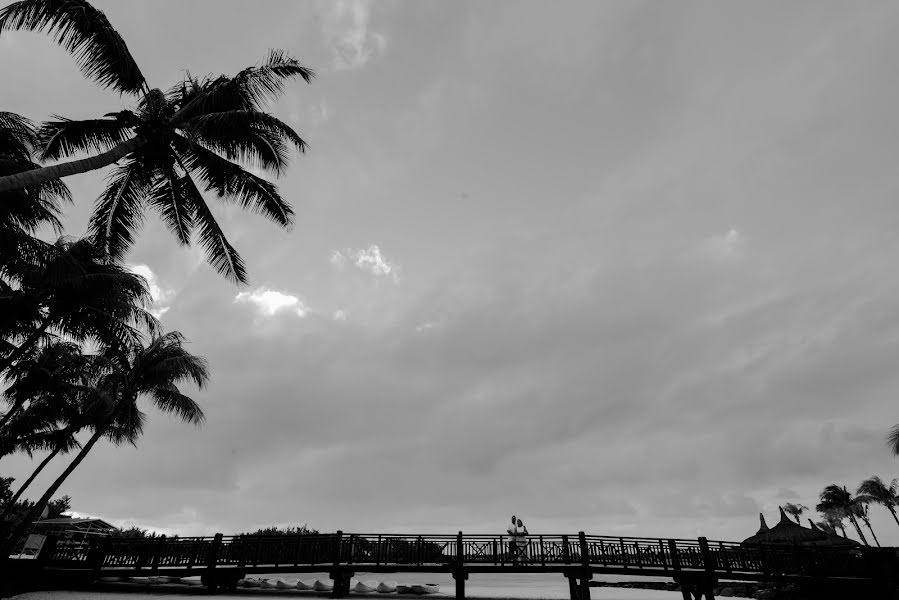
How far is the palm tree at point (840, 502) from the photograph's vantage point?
206ft

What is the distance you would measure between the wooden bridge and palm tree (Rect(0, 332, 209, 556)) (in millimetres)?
4682

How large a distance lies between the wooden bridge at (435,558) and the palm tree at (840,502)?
60.3 metres

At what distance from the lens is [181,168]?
41.1ft

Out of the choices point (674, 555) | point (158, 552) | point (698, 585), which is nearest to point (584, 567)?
point (674, 555)

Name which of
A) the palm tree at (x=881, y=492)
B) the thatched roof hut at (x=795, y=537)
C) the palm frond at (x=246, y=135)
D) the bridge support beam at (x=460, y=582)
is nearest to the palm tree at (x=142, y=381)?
the palm frond at (x=246, y=135)

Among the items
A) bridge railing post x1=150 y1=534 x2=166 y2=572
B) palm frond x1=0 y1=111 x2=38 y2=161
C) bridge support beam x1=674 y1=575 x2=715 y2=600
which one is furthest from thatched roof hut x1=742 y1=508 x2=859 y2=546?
palm frond x1=0 y1=111 x2=38 y2=161

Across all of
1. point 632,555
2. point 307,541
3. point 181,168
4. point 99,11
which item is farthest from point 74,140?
point 632,555

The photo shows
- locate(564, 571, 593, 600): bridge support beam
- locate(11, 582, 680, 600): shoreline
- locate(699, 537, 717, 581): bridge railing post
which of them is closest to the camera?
locate(11, 582, 680, 600): shoreline

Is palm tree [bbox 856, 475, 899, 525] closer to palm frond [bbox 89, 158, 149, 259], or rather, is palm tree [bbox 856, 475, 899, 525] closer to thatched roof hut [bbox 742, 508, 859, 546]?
thatched roof hut [bbox 742, 508, 859, 546]

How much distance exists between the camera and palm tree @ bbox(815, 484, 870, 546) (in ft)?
206

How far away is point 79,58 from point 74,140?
2.56 m

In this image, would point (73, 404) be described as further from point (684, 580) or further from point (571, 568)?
point (684, 580)

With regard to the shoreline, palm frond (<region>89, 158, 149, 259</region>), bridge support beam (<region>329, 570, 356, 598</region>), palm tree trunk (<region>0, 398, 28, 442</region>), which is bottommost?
the shoreline

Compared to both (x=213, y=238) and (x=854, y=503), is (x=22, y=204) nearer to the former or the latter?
(x=213, y=238)
